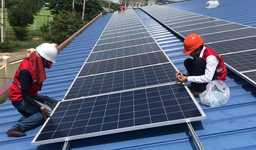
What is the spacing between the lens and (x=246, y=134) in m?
5.65

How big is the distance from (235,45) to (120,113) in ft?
14.3

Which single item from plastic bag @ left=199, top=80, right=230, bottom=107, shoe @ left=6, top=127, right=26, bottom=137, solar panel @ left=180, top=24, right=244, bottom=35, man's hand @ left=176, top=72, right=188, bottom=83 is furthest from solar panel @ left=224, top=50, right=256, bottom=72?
shoe @ left=6, top=127, right=26, bottom=137

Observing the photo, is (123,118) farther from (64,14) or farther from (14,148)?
(64,14)

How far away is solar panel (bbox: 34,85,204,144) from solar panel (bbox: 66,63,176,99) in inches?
18.0

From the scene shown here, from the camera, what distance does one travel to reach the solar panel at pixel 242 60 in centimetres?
775

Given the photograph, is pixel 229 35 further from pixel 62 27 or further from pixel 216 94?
pixel 62 27

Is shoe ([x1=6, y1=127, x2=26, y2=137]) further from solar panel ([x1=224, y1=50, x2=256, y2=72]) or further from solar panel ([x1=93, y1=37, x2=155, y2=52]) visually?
solar panel ([x1=93, y1=37, x2=155, y2=52])

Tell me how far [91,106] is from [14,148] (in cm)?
136

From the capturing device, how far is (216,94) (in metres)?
6.85

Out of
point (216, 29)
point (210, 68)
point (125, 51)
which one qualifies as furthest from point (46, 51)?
point (216, 29)

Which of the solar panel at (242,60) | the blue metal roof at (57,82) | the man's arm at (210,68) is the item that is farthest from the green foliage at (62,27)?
the man's arm at (210,68)

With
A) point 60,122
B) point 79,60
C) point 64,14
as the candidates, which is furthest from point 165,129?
point 64,14

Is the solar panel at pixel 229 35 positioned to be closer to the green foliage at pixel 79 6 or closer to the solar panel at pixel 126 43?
the solar panel at pixel 126 43

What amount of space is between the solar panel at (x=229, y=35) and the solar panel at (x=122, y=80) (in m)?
2.79
